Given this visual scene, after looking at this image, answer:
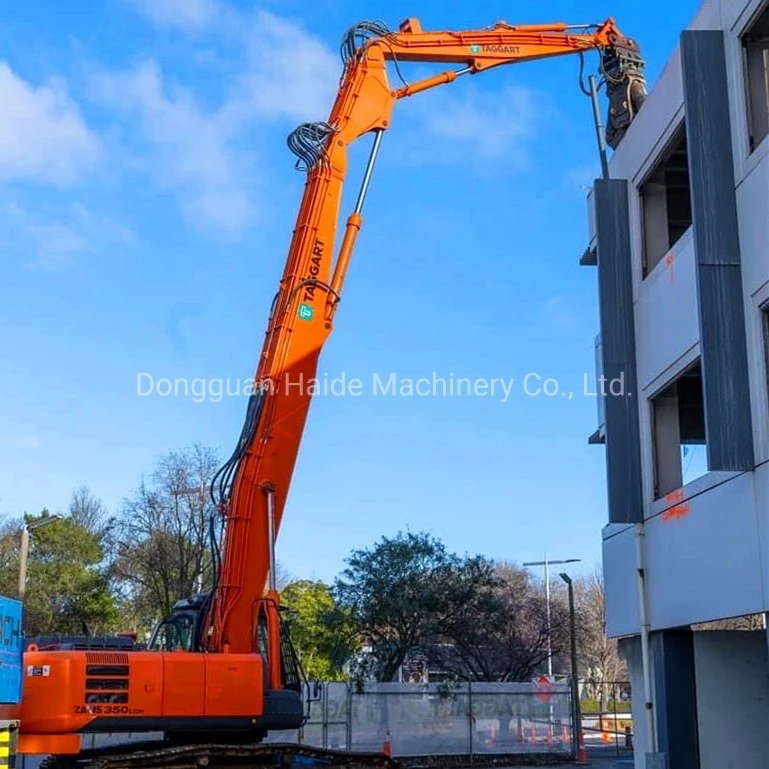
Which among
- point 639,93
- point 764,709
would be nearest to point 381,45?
point 639,93

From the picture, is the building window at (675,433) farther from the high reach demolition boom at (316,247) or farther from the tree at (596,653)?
the tree at (596,653)

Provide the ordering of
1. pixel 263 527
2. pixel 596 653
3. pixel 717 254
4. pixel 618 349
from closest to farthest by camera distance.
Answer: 1. pixel 717 254
2. pixel 263 527
3. pixel 618 349
4. pixel 596 653

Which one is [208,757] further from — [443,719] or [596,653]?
[596,653]

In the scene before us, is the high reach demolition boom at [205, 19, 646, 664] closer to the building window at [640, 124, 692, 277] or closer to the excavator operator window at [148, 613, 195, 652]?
the excavator operator window at [148, 613, 195, 652]

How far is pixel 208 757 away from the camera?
43.1 feet

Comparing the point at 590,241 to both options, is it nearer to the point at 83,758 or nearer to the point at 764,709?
the point at 764,709

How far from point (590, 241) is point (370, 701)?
14.3 m

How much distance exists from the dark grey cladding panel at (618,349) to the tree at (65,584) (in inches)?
1218

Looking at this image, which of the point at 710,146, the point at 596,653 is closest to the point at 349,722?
the point at 710,146

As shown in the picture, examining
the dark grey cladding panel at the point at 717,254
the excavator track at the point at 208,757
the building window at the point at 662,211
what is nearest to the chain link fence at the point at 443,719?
the excavator track at the point at 208,757

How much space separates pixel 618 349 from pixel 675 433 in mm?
1543

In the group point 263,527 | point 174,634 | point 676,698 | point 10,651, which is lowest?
point 676,698

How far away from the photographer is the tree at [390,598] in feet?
94.5

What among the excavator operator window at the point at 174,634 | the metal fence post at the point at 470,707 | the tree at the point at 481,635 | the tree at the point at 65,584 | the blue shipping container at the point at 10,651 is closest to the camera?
the blue shipping container at the point at 10,651
